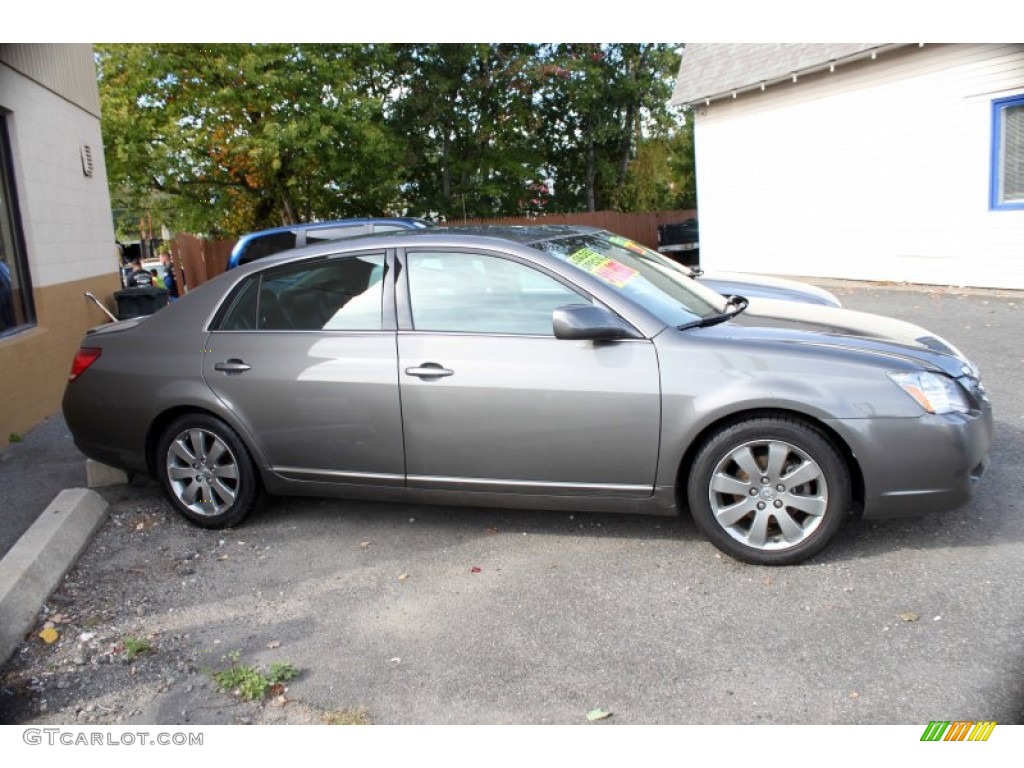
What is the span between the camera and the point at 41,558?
4480 millimetres

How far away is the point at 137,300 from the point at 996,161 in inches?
461

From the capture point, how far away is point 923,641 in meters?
3.49

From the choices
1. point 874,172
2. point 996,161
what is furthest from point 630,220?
point 996,161

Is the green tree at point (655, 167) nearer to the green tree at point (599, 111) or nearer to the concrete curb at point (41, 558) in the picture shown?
the green tree at point (599, 111)

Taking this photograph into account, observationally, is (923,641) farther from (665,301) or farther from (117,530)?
(117,530)

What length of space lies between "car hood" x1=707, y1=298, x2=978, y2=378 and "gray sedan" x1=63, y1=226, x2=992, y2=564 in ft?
0.07

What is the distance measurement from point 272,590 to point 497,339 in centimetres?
165

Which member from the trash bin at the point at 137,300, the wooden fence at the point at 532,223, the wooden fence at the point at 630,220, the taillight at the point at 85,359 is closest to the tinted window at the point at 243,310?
the taillight at the point at 85,359

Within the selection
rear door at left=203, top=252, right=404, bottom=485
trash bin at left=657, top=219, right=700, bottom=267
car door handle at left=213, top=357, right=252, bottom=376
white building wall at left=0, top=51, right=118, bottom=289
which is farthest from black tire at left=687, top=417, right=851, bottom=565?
trash bin at left=657, top=219, right=700, bottom=267

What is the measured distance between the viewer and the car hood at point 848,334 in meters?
4.24

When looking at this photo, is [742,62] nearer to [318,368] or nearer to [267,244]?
[267,244]

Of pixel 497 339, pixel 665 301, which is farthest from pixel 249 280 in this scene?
pixel 665 301

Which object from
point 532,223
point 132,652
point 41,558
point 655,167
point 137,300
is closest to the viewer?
point 132,652

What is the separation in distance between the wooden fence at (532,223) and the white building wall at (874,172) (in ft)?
14.1
